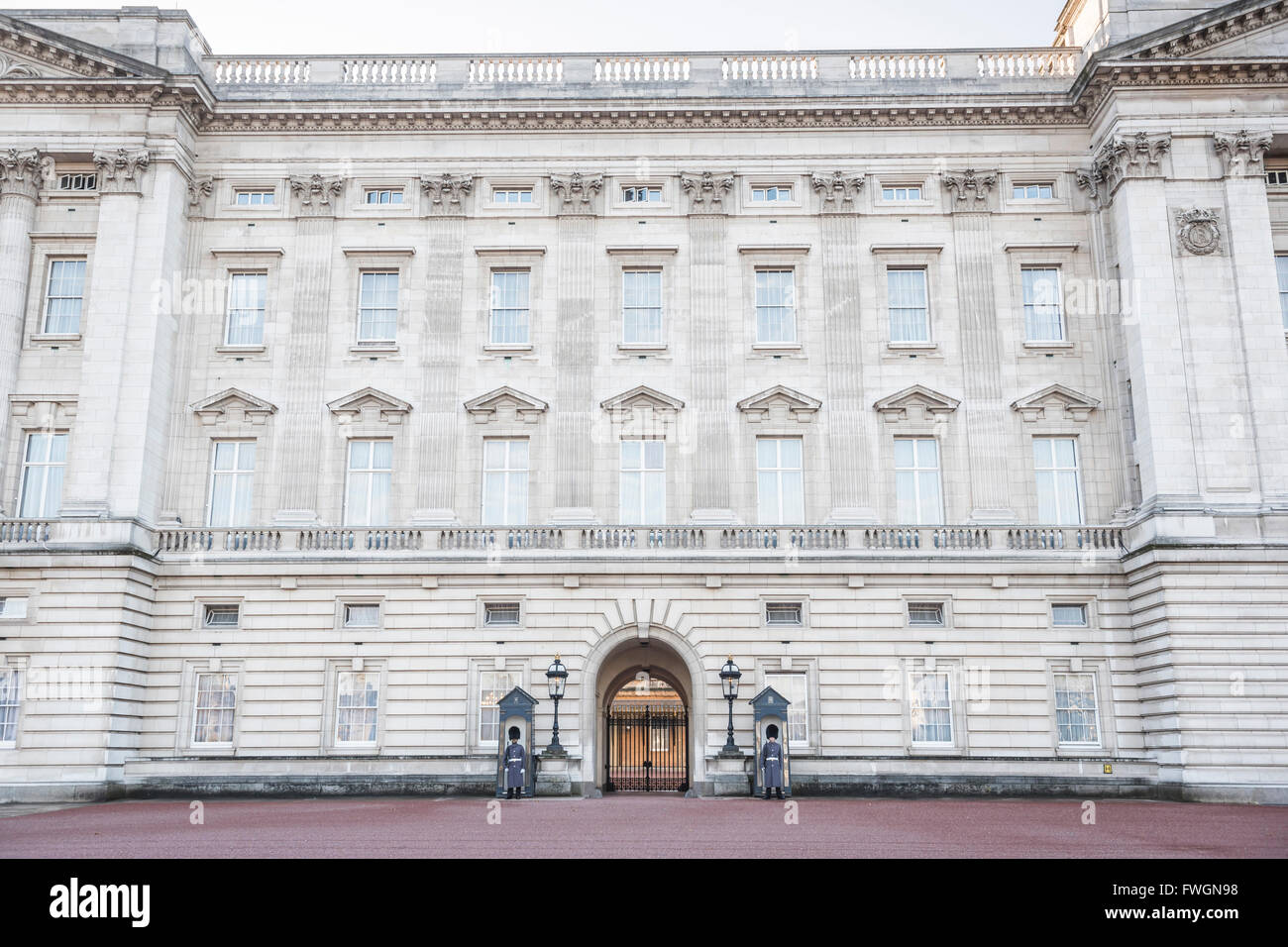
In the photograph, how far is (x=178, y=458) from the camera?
34.4 metres

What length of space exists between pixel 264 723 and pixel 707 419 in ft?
49.3

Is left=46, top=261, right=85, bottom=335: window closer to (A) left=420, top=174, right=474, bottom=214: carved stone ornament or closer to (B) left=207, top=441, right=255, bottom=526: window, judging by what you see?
(B) left=207, top=441, right=255, bottom=526: window

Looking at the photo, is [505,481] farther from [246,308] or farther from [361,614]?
[246,308]

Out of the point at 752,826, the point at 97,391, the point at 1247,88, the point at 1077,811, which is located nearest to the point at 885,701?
the point at 1077,811

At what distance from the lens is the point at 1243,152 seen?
33.8 metres

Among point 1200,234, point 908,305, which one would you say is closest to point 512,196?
point 908,305

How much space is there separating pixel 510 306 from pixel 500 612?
9.27 metres

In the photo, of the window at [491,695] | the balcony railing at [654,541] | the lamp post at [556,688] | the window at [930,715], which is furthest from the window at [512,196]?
the window at [930,715]

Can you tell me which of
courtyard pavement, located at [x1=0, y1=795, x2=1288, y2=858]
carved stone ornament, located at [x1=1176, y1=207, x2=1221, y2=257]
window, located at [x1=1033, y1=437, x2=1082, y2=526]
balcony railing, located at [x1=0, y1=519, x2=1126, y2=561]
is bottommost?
courtyard pavement, located at [x1=0, y1=795, x2=1288, y2=858]

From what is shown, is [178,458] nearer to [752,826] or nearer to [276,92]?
[276,92]

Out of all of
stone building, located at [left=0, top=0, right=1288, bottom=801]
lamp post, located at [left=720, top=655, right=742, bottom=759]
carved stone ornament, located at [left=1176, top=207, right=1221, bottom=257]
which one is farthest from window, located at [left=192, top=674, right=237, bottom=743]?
carved stone ornament, located at [left=1176, top=207, right=1221, bottom=257]

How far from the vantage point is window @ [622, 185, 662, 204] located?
36.4m

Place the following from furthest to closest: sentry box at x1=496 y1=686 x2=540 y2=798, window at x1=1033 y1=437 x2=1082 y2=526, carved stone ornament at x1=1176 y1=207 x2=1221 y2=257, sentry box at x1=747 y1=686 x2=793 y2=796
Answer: window at x1=1033 y1=437 x2=1082 y2=526, carved stone ornament at x1=1176 y1=207 x2=1221 y2=257, sentry box at x1=747 y1=686 x2=793 y2=796, sentry box at x1=496 y1=686 x2=540 y2=798

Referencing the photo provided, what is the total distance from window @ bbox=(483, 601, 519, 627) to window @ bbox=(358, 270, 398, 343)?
8705 mm
